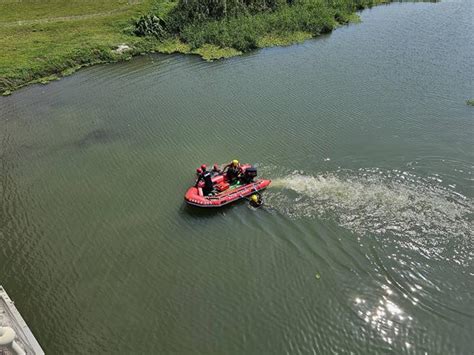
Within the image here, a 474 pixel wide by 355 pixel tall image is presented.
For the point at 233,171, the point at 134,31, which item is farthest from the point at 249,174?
the point at 134,31

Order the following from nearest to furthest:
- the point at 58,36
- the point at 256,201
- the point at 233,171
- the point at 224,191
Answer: the point at 256,201 < the point at 224,191 < the point at 233,171 < the point at 58,36

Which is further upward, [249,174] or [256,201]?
[249,174]

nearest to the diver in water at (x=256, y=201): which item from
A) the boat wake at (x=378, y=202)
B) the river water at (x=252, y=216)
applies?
the river water at (x=252, y=216)

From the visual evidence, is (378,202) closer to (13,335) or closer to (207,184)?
(207,184)

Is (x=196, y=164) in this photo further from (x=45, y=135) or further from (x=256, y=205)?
(x=45, y=135)

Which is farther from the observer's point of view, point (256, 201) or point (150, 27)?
point (150, 27)

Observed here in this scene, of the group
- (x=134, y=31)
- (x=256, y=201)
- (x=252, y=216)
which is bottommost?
(x=252, y=216)

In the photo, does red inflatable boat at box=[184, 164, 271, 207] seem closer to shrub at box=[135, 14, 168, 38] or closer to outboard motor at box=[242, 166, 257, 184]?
outboard motor at box=[242, 166, 257, 184]
